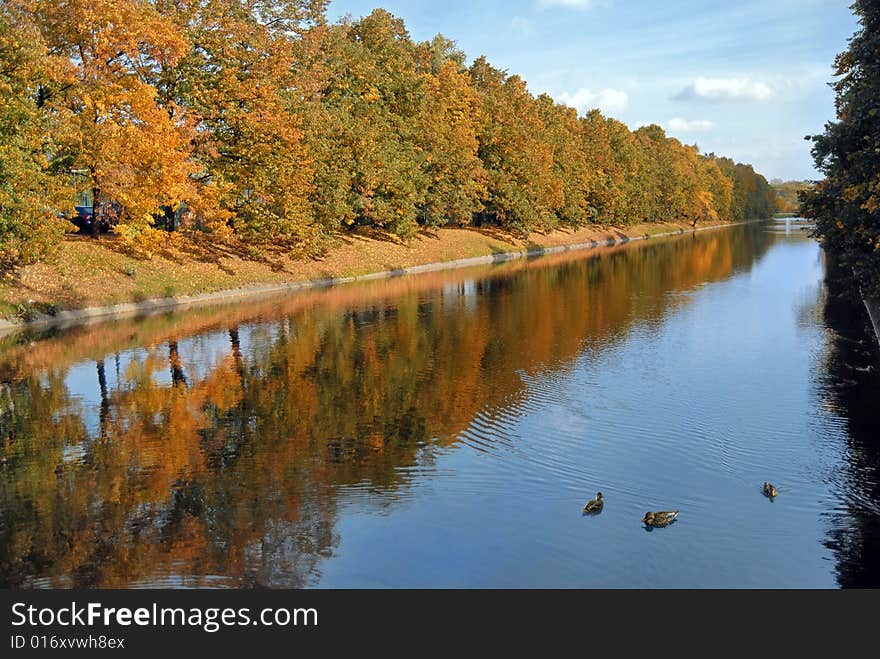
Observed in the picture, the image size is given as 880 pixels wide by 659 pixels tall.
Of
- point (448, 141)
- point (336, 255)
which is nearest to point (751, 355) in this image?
point (336, 255)

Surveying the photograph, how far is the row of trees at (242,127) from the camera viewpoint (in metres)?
33.0

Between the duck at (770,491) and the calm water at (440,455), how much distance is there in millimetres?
125

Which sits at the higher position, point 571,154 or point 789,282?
point 571,154

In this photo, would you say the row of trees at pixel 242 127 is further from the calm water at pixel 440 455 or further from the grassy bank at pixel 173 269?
the calm water at pixel 440 455

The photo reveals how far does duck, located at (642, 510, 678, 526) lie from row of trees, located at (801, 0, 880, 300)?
470 inches

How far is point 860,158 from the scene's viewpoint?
2161 centimetres

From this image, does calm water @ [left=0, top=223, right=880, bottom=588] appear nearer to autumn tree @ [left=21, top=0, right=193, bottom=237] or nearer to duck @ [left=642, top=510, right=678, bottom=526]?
duck @ [left=642, top=510, right=678, bottom=526]

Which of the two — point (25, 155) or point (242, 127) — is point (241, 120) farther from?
point (25, 155)

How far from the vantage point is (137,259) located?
38094 mm

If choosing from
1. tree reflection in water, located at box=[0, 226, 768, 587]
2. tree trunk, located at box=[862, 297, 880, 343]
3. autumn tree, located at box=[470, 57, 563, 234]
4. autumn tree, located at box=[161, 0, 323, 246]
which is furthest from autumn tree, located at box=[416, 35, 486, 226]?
tree trunk, located at box=[862, 297, 880, 343]

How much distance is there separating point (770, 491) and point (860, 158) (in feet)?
44.4
